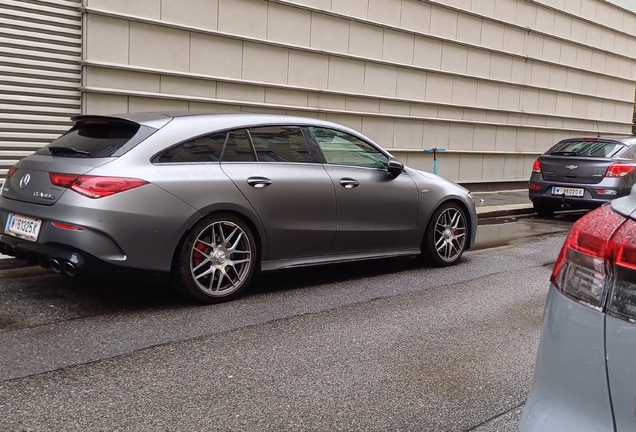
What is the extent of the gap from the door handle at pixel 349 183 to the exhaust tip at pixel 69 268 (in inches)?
97.4

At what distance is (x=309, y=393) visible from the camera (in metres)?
3.75

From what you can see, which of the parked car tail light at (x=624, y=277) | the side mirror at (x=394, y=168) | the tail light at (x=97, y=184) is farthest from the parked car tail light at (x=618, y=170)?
the parked car tail light at (x=624, y=277)

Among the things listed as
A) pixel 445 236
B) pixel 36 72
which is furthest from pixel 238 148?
pixel 36 72

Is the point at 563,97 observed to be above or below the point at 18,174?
above

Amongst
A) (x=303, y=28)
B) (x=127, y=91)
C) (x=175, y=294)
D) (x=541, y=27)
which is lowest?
(x=175, y=294)

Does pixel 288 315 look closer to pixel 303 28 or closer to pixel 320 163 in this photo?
pixel 320 163

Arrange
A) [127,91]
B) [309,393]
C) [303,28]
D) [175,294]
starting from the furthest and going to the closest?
[303,28] < [127,91] < [175,294] < [309,393]

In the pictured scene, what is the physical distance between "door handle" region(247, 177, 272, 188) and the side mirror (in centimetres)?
143

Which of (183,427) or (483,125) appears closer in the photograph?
(183,427)

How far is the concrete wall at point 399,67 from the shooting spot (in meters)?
9.95

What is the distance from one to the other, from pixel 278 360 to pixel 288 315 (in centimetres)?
106

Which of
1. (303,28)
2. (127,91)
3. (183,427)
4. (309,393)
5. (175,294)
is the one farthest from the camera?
(303,28)

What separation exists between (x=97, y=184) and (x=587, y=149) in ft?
31.0

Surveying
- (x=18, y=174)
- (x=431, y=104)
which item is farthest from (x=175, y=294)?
(x=431, y=104)
